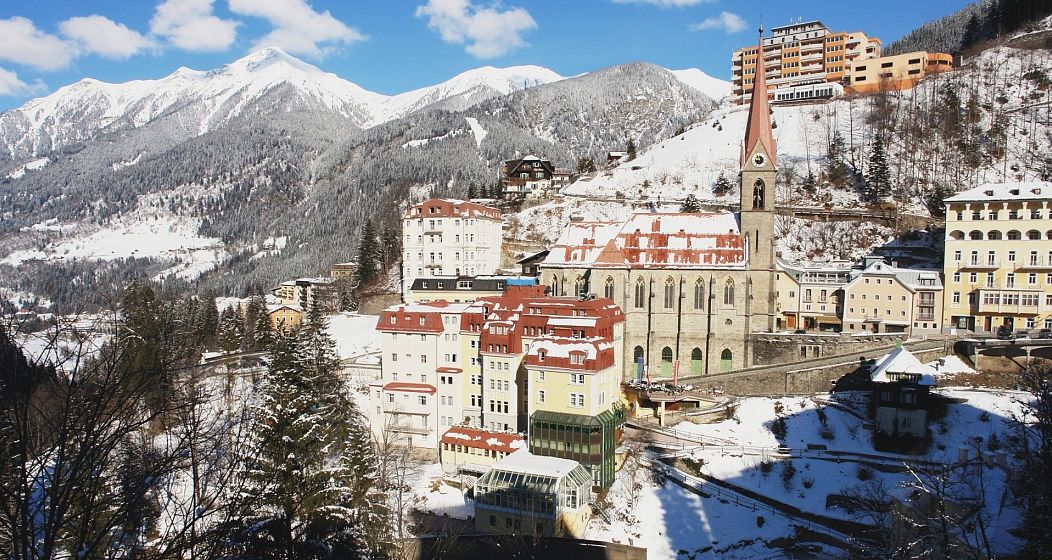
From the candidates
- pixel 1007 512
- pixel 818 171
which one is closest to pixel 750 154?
pixel 1007 512

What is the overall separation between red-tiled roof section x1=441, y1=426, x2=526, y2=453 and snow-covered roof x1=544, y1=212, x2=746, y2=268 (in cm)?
1607

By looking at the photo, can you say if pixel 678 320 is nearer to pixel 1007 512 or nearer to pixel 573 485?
pixel 573 485

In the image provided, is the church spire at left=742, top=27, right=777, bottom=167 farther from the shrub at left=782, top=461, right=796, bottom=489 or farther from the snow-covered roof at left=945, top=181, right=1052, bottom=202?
the shrub at left=782, top=461, right=796, bottom=489

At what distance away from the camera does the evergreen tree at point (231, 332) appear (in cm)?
5332

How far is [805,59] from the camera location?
111 m

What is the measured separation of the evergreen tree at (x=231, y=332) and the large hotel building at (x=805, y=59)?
80652 millimetres

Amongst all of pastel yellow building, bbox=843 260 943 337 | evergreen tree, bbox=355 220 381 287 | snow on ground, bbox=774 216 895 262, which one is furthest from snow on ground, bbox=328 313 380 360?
snow on ground, bbox=774 216 895 262

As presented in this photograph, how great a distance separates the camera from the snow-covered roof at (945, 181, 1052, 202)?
45.1 metres

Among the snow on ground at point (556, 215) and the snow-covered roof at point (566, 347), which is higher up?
the snow on ground at point (556, 215)

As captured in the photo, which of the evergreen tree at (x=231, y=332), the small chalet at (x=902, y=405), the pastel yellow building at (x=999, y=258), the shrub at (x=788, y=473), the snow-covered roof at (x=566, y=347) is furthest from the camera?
the evergreen tree at (x=231, y=332)

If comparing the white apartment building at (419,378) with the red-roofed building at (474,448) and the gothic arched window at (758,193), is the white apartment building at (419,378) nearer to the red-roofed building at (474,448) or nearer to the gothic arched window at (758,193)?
the red-roofed building at (474,448)

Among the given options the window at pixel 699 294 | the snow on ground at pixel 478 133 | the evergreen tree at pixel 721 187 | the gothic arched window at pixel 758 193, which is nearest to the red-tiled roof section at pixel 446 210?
the window at pixel 699 294

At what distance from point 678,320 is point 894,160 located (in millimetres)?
48689

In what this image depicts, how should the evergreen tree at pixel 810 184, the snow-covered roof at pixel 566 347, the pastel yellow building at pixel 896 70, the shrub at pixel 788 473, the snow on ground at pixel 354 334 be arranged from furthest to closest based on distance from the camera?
1. the pastel yellow building at pixel 896 70
2. the evergreen tree at pixel 810 184
3. the snow on ground at pixel 354 334
4. the snow-covered roof at pixel 566 347
5. the shrub at pixel 788 473
